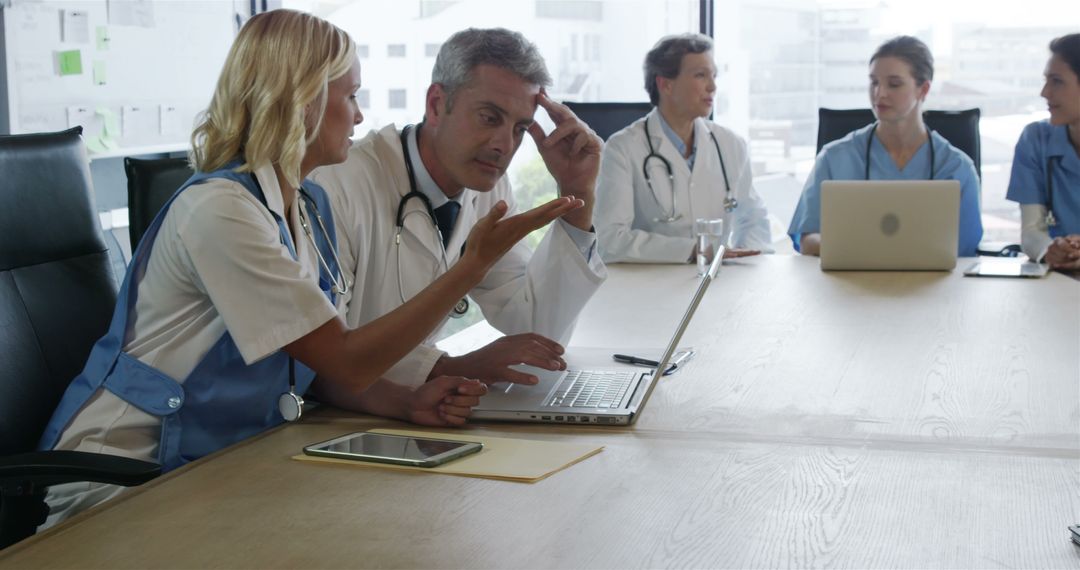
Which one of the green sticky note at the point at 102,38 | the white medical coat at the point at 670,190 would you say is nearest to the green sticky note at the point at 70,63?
the green sticky note at the point at 102,38

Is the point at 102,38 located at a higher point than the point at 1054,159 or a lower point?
higher

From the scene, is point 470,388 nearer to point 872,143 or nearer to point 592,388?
point 592,388

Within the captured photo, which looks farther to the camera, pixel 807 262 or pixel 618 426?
pixel 807 262

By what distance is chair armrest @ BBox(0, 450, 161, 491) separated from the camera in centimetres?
119

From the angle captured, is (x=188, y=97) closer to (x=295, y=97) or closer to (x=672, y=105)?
(x=672, y=105)

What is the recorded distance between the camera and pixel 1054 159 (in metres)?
3.20

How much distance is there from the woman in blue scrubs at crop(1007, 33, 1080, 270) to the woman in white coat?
775 mm

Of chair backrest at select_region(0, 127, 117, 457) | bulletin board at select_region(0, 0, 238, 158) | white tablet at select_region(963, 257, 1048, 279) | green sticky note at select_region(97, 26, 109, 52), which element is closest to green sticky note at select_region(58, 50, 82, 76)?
bulletin board at select_region(0, 0, 238, 158)

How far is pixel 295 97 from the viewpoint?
1.42m

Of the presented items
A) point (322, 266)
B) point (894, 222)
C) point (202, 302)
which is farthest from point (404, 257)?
point (894, 222)

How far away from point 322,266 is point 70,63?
100.0 inches

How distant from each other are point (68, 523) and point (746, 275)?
195 cm

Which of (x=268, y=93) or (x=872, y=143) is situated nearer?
(x=268, y=93)

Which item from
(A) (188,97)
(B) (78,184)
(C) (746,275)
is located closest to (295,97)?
(B) (78,184)
